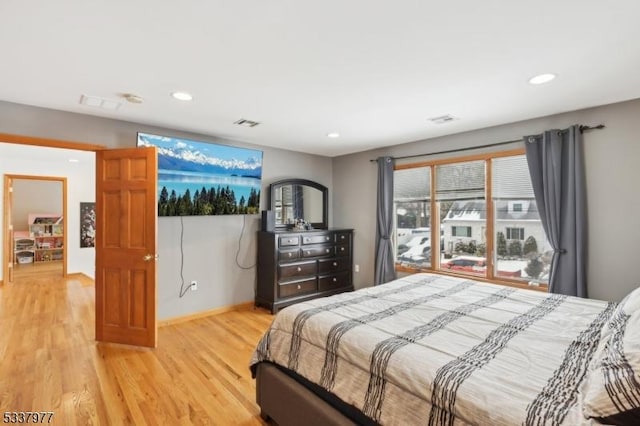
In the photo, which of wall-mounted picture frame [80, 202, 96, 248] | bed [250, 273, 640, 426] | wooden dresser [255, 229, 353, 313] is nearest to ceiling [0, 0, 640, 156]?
bed [250, 273, 640, 426]

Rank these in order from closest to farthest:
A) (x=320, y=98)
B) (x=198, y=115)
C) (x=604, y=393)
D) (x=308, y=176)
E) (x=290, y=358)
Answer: (x=604, y=393) < (x=290, y=358) < (x=320, y=98) < (x=198, y=115) < (x=308, y=176)

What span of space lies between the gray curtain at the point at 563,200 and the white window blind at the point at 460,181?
0.64 metres

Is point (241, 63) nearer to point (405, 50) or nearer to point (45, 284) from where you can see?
point (405, 50)

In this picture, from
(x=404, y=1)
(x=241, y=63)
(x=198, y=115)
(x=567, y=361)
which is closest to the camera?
(x=567, y=361)

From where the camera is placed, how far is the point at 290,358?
1907mm

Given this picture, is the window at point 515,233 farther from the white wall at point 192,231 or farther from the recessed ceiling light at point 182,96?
the recessed ceiling light at point 182,96

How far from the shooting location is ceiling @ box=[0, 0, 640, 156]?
5.29 feet

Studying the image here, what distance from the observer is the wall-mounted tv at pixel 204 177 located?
3.67m

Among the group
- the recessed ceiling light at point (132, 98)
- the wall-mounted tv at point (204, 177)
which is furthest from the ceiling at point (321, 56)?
the wall-mounted tv at point (204, 177)

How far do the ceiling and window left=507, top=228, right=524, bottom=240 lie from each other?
1224mm

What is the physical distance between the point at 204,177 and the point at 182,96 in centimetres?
137

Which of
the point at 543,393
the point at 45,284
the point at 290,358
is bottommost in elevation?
the point at 45,284

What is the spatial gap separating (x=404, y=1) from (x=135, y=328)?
3.50 m

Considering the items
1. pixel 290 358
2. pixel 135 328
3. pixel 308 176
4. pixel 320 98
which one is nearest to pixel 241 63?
pixel 320 98
